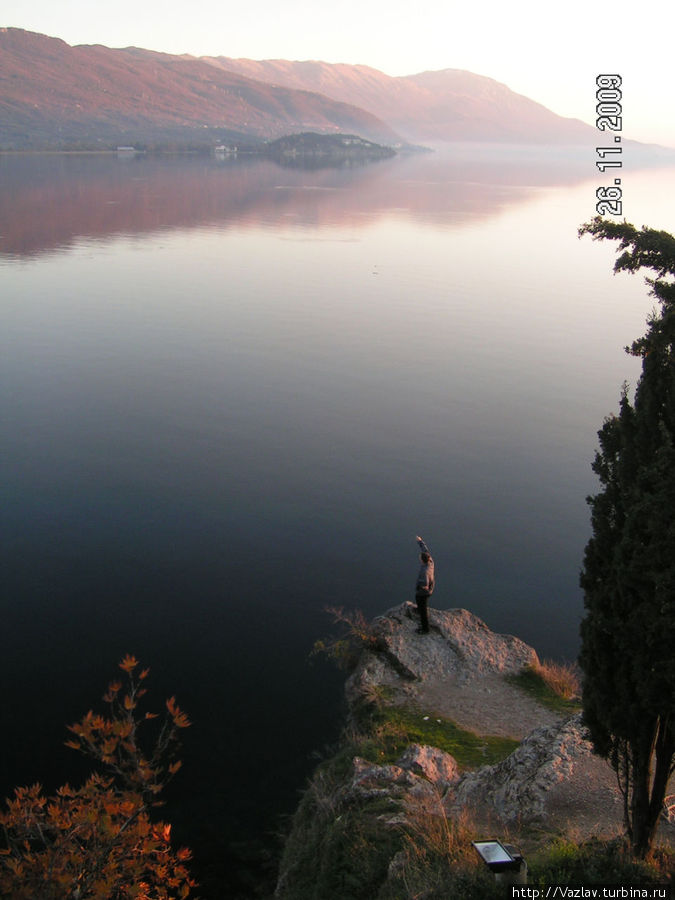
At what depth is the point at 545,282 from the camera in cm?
6769

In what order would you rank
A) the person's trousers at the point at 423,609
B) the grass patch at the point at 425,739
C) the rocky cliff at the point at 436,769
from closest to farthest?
the rocky cliff at the point at 436,769, the grass patch at the point at 425,739, the person's trousers at the point at 423,609

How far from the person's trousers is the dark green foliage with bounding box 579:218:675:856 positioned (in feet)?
26.5

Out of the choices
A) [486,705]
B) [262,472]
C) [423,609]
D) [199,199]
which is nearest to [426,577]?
[423,609]

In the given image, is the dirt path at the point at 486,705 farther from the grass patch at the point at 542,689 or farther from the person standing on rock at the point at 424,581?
the person standing on rock at the point at 424,581

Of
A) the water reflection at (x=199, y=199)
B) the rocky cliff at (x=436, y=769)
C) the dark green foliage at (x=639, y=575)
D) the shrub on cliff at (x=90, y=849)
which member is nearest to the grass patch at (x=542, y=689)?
the rocky cliff at (x=436, y=769)

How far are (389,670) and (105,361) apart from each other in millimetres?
29938

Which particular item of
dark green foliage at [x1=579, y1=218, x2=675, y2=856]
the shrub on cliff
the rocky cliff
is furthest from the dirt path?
the shrub on cliff

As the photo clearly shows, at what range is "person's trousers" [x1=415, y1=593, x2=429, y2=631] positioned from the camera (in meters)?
19.1

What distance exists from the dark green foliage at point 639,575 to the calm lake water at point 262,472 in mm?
8508

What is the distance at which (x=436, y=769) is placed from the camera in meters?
14.9

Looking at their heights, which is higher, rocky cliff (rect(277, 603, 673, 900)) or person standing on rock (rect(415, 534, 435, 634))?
person standing on rock (rect(415, 534, 435, 634))

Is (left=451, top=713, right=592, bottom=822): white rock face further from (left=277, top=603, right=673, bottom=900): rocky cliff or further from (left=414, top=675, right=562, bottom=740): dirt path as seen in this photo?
(left=414, top=675, right=562, bottom=740): dirt path

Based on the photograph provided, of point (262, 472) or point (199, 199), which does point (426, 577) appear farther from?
point (199, 199)

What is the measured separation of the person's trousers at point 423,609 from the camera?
62.5 feet
